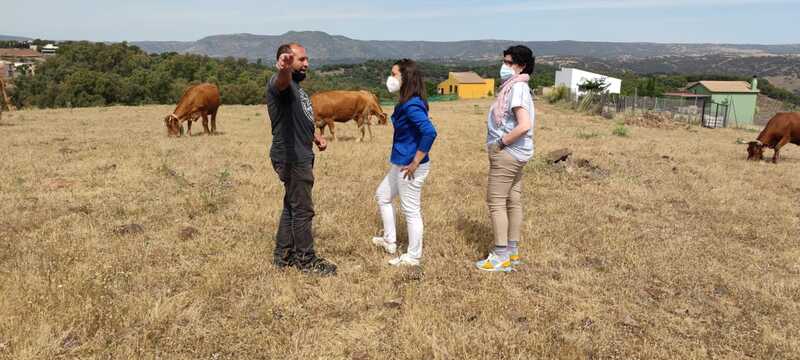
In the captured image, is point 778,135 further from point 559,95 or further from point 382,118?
point 559,95

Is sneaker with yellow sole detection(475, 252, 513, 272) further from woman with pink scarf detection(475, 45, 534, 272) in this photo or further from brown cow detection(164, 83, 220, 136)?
brown cow detection(164, 83, 220, 136)

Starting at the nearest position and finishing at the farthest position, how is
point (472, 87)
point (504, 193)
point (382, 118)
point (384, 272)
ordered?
point (504, 193), point (384, 272), point (382, 118), point (472, 87)

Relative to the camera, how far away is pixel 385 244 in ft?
17.6

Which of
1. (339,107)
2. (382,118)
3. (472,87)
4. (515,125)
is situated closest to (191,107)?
(339,107)

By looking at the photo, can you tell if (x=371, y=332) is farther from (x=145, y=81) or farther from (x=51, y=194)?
(x=145, y=81)

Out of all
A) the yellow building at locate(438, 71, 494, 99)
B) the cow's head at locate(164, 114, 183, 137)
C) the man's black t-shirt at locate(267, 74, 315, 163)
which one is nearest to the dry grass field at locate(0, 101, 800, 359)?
the man's black t-shirt at locate(267, 74, 315, 163)

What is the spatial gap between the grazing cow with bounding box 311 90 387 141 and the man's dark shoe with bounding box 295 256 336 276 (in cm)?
875

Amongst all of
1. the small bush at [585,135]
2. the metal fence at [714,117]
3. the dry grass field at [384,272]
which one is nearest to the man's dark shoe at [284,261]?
the dry grass field at [384,272]

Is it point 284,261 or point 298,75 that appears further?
point 284,261

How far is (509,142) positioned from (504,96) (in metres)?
0.44

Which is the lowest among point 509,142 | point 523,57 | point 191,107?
point 191,107

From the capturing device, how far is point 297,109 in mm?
4250

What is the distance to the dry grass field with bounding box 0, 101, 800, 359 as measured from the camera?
3.63m

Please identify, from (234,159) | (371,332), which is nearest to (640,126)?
(234,159)
